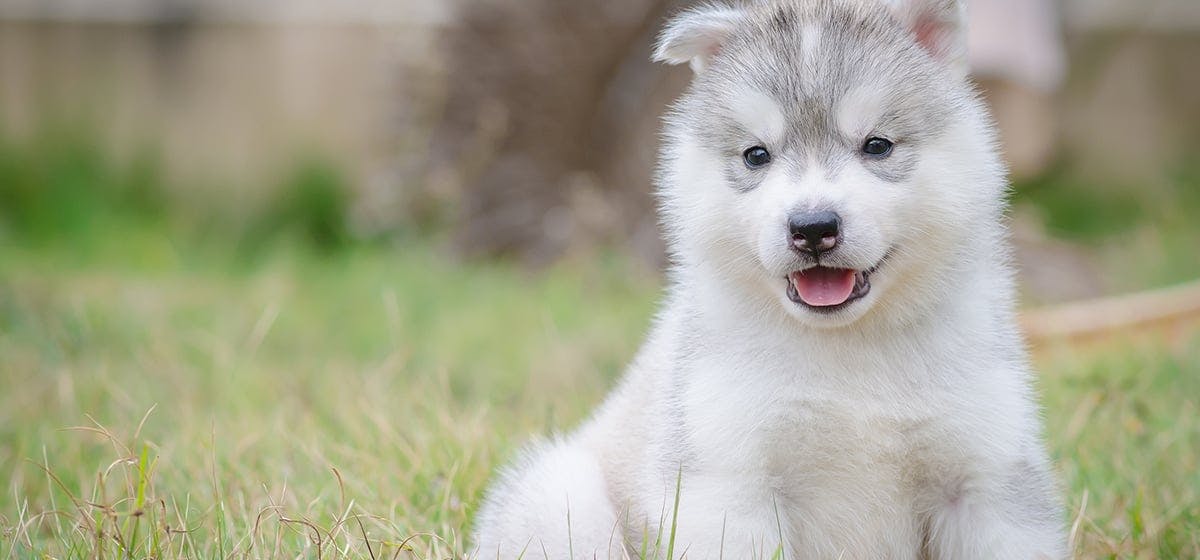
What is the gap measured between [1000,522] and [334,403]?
2.79 metres

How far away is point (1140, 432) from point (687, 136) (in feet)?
6.72

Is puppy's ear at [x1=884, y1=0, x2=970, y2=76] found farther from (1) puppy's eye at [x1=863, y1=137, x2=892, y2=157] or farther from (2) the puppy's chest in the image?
(2) the puppy's chest

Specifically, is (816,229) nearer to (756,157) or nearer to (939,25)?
(756,157)

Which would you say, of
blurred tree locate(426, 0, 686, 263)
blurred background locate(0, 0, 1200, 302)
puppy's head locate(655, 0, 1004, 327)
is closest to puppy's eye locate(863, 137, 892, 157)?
puppy's head locate(655, 0, 1004, 327)

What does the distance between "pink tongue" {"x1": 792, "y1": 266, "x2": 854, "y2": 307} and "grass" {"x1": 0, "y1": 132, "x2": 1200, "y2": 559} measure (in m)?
1.01

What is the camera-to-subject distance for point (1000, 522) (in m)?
2.61

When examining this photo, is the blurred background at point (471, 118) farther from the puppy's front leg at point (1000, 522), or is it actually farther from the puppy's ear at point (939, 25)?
the puppy's front leg at point (1000, 522)

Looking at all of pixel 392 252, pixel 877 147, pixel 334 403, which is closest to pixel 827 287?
pixel 877 147

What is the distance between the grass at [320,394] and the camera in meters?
3.19

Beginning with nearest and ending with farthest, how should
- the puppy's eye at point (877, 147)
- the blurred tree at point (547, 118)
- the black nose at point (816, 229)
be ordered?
the black nose at point (816, 229) → the puppy's eye at point (877, 147) → the blurred tree at point (547, 118)

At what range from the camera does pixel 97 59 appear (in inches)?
394

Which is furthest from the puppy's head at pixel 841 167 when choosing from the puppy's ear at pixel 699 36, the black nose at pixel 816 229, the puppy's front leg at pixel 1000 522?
the puppy's front leg at pixel 1000 522

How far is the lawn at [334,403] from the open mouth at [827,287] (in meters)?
1.02

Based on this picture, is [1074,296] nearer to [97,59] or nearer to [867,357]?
[867,357]
